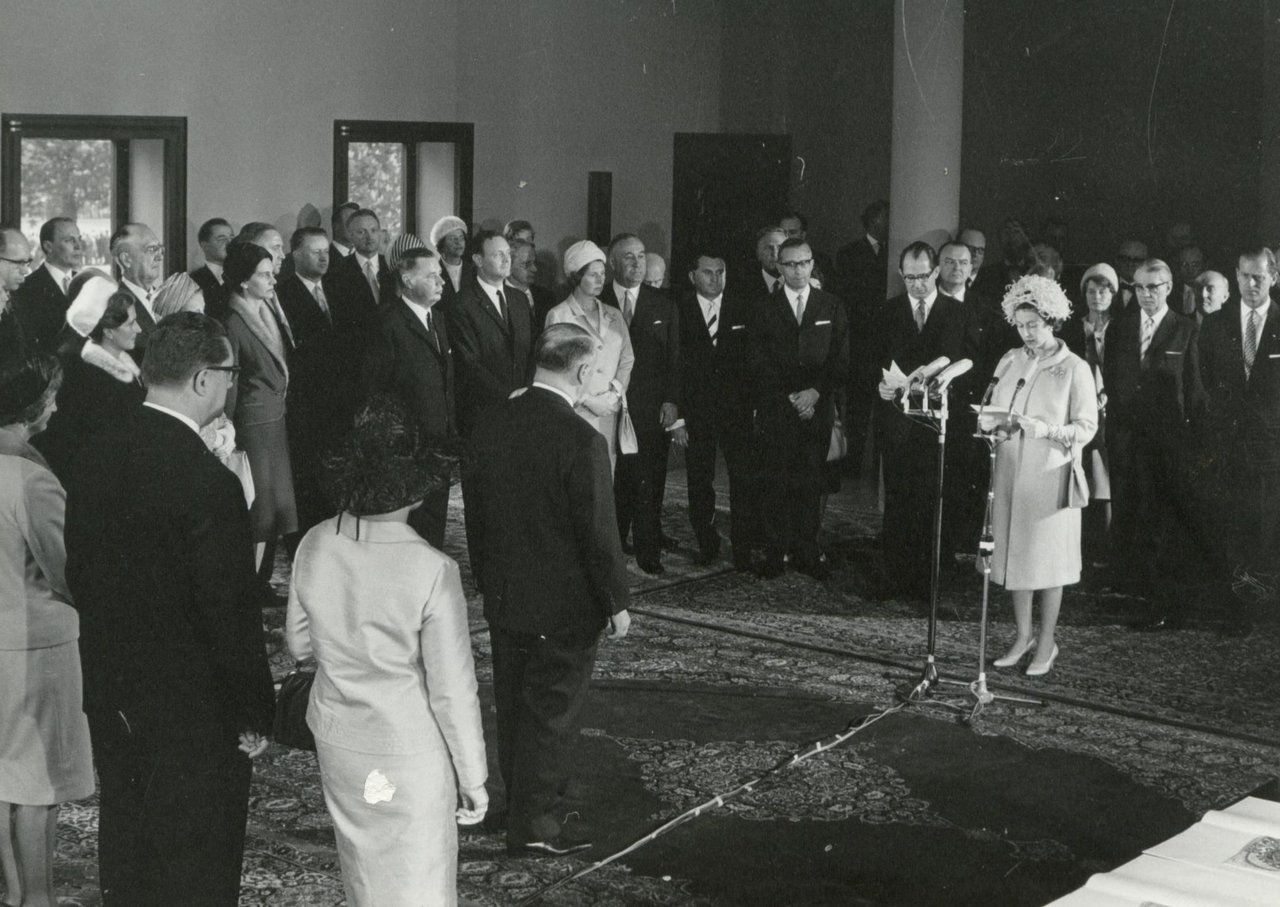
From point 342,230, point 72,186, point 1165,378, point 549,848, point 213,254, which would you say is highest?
point 72,186

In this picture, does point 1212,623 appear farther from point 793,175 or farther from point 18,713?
point 793,175

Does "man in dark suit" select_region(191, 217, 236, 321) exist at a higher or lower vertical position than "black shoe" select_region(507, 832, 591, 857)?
higher

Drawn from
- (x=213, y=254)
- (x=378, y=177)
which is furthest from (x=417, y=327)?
(x=378, y=177)

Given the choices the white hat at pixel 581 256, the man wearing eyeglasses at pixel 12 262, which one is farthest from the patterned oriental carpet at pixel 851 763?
the man wearing eyeglasses at pixel 12 262

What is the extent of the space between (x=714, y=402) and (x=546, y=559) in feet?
13.6

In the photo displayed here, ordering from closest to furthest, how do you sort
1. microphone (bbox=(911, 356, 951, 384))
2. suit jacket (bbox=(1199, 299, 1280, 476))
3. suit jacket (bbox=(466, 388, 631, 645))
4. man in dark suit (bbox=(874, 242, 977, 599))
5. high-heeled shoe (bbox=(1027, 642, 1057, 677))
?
suit jacket (bbox=(466, 388, 631, 645)), microphone (bbox=(911, 356, 951, 384)), high-heeled shoe (bbox=(1027, 642, 1057, 677)), suit jacket (bbox=(1199, 299, 1280, 476)), man in dark suit (bbox=(874, 242, 977, 599))

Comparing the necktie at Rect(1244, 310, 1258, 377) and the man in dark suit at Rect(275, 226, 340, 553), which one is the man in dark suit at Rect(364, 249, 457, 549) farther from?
the necktie at Rect(1244, 310, 1258, 377)

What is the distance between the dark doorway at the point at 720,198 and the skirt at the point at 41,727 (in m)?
9.62

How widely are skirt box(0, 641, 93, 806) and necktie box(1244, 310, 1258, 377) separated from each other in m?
5.70

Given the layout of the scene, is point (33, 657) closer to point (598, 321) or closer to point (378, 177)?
point (598, 321)

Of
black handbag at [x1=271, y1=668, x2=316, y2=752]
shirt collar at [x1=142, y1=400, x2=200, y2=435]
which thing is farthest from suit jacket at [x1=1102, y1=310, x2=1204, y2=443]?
shirt collar at [x1=142, y1=400, x2=200, y2=435]

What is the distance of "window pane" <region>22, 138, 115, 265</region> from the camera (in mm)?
9797

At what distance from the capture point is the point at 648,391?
8484mm

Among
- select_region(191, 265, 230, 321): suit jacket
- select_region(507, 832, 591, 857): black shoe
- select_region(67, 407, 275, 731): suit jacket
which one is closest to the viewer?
select_region(67, 407, 275, 731): suit jacket
